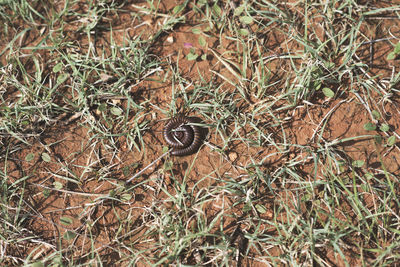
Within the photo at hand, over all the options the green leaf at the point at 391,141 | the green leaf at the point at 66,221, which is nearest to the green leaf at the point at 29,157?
the green leaf at the point at 66,221

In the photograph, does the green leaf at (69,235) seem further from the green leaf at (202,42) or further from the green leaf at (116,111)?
the green leaf at (202,42)

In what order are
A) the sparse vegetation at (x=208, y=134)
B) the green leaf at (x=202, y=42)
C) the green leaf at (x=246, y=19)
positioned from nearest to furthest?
1. the sparse vegetation at (x=208, y=134)
2. the green leaf at (x=246, y=19)
3. the green leaf at (x=202, y=42)

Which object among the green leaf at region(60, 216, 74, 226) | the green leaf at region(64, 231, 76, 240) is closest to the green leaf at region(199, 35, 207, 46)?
the green leaf at region(60, 216, 74, 226)

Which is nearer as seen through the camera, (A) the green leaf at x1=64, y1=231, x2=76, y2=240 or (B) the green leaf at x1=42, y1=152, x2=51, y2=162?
(A) the green leaf at x1=64, y1=231, x2=76, y2=240

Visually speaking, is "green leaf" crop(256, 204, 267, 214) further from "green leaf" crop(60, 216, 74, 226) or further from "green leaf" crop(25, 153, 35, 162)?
"green leaf" crop(25, 153, 35, 162)

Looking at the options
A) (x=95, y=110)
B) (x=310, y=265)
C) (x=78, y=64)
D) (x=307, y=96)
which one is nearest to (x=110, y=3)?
(x=78, y=64)

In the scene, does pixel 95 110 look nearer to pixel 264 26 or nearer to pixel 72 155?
pixel 72 155
